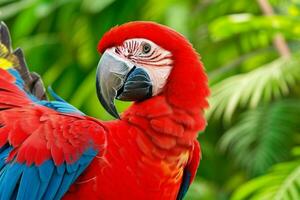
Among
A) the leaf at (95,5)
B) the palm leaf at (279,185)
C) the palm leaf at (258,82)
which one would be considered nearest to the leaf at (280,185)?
the palm leaf at (279,185)

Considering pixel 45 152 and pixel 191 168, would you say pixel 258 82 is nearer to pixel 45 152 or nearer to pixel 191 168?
pixel 191 168

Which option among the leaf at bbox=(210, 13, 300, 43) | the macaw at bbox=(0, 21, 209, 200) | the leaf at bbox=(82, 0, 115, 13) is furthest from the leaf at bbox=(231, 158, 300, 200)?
the leaf at bbox=(82, 0, 115, 13)

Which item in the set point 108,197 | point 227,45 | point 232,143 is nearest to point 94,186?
point 108,197

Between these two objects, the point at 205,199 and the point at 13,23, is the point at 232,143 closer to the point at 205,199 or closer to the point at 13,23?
the point at 205,199

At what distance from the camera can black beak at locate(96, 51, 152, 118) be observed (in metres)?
1.25

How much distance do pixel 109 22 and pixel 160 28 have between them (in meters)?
1.82

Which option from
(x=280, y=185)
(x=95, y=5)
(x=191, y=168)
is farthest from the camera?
(x=95, y=5)

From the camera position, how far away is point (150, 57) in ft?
4.19

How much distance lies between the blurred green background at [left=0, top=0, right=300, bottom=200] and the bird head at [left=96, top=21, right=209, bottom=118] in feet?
2.17

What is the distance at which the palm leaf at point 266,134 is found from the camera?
7.83 ft

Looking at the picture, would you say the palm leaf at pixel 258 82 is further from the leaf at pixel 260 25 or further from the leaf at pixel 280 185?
the leaf at pixel 280 185

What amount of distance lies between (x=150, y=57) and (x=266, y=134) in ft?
3.94

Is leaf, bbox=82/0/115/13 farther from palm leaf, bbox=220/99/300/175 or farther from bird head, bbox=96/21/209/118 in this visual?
bird head, bbox=96/21/209/118

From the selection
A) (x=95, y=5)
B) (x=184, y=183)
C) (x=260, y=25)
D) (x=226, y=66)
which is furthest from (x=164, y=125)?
(x=95, y=5)
